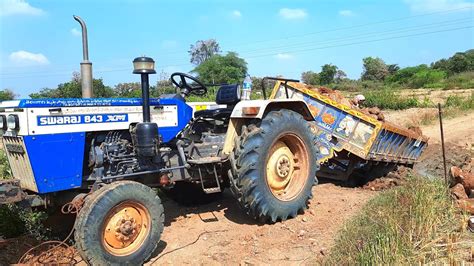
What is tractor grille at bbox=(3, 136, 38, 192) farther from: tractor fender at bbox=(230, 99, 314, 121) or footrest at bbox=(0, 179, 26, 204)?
tractor fender at bbox=(230, 99, 314, 121)

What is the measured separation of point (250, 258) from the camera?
14.0ft

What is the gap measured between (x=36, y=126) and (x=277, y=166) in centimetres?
262

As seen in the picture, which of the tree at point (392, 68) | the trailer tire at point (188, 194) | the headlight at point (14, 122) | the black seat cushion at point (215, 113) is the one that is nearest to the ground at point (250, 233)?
the trailer tire at point (188, 194)

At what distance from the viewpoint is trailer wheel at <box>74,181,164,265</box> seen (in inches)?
146

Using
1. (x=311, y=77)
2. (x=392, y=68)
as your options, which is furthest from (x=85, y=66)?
(x=392, y=68)

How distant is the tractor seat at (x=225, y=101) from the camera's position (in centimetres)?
554

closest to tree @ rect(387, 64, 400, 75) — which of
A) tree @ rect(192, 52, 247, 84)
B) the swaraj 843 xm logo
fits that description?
tree @ rect(192, 52, 247, 84)

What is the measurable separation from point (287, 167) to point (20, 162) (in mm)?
2858

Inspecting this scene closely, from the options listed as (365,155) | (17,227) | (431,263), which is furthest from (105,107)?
(365,155)

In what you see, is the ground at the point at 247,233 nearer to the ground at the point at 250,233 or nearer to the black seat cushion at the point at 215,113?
the ground at the point at 250,233

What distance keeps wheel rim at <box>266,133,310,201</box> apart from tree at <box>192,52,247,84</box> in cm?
3396

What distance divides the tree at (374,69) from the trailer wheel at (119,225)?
2193 inches

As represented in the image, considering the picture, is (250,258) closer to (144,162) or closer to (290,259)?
(290,259)

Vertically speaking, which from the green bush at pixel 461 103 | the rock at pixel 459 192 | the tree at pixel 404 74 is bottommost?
the rock at pixel 459 192
